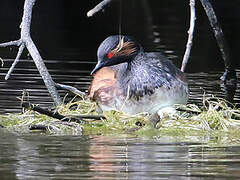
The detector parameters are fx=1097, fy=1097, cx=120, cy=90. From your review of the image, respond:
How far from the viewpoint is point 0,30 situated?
2177cm

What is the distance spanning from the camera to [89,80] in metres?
14.6

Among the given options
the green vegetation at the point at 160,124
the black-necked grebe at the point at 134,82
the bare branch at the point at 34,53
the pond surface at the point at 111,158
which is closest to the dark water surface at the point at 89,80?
the pond surface at the point at 111,158

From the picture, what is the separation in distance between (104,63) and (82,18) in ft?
48.0

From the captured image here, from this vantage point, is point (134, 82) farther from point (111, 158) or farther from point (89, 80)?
point (89, 80)

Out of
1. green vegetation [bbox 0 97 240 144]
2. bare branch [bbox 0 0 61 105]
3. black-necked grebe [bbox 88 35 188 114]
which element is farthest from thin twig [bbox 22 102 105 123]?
bare branch [bbox 0 0 61 105]

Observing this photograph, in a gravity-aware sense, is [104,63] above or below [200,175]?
above

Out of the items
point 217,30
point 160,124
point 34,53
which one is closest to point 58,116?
point 160,124

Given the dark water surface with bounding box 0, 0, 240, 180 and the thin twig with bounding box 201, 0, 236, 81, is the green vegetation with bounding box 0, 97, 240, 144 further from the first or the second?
the thin twig with bounding box 201, 0, 236, 81

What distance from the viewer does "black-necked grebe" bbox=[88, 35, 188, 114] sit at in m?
11.5

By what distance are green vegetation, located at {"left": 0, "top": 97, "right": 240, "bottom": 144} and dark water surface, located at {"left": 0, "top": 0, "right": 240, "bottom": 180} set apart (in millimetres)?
310

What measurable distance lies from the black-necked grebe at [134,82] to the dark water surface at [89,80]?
836 mm

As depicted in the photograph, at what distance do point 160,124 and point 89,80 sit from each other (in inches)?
143

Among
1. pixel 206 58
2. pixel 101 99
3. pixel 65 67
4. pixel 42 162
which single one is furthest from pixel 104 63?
pixel 206 58

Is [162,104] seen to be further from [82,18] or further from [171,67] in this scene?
[82,18]
